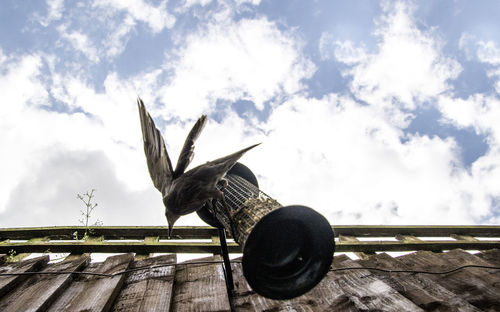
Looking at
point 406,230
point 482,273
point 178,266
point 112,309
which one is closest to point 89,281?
point 112,309

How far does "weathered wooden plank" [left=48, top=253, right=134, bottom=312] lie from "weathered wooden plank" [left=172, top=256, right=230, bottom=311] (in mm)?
399

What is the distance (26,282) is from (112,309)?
2.70 feet

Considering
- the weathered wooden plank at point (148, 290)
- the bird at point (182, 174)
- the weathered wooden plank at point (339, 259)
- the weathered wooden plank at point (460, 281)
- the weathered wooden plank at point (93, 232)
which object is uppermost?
the bird at point (182, 174)

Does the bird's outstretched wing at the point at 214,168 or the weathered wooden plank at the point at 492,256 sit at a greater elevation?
the bird's outstretched wing at the point at 214,168

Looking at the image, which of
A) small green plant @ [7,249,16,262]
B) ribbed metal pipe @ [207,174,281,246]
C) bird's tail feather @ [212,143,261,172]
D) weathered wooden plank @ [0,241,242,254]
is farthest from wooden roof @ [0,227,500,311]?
bird's tail feather @ [212,143,261,172]

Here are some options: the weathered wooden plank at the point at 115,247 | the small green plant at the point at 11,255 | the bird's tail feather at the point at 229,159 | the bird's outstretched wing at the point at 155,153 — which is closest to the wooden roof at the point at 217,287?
the small green plant at the point at 11,255

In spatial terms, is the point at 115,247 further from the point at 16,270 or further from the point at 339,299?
the point at 339,299

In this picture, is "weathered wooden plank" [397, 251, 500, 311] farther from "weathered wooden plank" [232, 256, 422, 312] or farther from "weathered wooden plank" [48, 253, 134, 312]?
"weathered wooden plank" [48, 253, 134, 312]

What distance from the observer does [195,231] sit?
327 centimetres

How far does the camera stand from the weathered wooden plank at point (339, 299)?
1.71 metres

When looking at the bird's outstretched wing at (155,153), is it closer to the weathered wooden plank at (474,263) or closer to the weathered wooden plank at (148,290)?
the weathered wooden plank at (148,290)

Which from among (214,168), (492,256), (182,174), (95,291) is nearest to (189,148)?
(182,174)

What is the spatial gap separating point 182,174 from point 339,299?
1.33 m

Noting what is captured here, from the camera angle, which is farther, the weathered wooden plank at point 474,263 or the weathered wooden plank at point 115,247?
the weathered wooden plank at point 115,247
